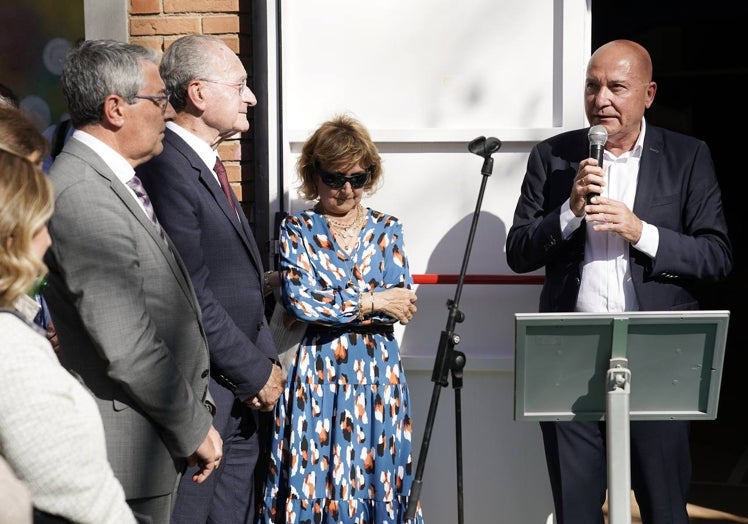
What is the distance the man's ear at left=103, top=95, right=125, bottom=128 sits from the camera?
313 centimetres

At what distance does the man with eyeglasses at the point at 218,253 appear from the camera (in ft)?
11.8

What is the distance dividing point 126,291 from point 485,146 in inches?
64.2

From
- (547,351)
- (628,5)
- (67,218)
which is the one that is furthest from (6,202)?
(628,5)

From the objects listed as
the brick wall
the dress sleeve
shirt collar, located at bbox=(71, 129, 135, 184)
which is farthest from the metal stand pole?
the brick wall

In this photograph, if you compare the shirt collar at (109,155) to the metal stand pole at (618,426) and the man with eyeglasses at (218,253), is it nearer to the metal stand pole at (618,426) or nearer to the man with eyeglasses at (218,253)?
the man with eyeglasses at (218,253)

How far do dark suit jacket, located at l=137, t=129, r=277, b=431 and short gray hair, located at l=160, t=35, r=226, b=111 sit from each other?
17cm

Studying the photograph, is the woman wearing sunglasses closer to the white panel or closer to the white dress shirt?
the white panel

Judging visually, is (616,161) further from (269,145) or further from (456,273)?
(269,145)

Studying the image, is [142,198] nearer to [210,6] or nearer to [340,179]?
[340,179]

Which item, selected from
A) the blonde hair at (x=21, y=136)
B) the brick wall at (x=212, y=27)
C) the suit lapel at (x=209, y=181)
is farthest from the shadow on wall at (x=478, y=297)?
the blonde hair at (x=21, y=136)

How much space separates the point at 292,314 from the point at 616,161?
1380mm

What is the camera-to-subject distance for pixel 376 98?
15.3 feet

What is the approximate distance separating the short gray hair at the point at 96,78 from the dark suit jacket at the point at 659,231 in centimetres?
162

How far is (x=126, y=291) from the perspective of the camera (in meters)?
2.93
